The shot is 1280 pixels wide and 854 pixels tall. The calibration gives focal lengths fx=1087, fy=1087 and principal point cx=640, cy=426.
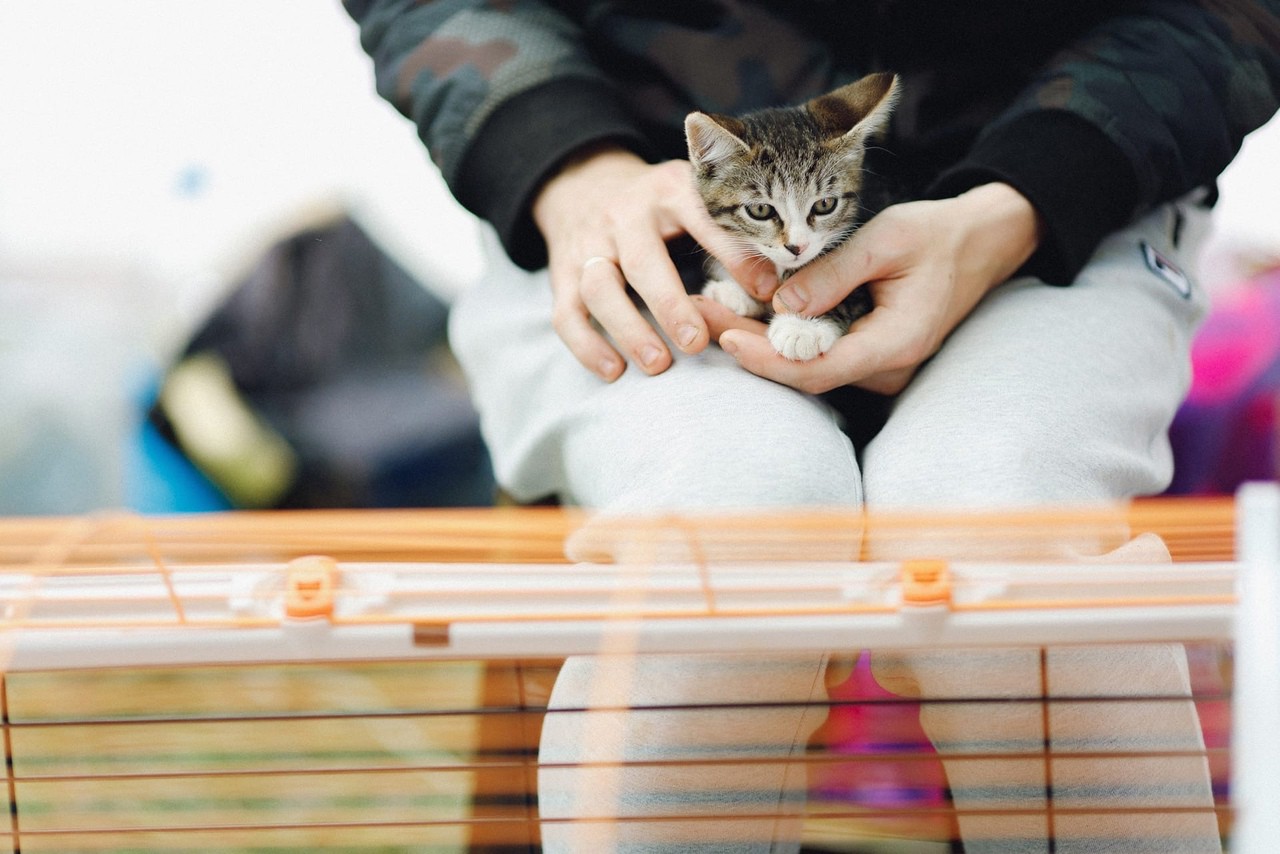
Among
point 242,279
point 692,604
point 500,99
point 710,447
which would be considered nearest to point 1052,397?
point 710,447

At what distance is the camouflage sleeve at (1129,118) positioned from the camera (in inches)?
30.9

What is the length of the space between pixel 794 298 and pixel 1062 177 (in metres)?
0.21

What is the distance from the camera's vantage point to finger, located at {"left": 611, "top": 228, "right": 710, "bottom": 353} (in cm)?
74

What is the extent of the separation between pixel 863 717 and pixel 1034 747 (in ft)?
1.41

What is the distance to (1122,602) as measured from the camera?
0.47 meters

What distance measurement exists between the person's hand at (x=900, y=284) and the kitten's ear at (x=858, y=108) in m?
0.06

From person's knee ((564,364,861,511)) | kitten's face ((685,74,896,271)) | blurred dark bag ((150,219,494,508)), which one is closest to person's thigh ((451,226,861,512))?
person's knee ((564,364,861,511))

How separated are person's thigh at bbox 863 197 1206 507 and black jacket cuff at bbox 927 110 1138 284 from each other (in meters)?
0.03

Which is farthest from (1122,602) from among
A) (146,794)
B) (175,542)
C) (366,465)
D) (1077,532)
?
(366,465)

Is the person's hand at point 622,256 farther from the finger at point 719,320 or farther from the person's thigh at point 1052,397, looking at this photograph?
the person's thigh at point 1052,397

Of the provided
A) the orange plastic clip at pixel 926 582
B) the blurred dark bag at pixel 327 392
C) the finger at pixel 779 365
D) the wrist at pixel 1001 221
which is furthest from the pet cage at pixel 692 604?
the blurred dark bag at pixel 327 392

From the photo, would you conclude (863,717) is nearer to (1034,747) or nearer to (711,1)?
(1034,747)

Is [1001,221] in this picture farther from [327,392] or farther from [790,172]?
[327,392]

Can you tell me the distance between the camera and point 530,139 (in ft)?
2.75
